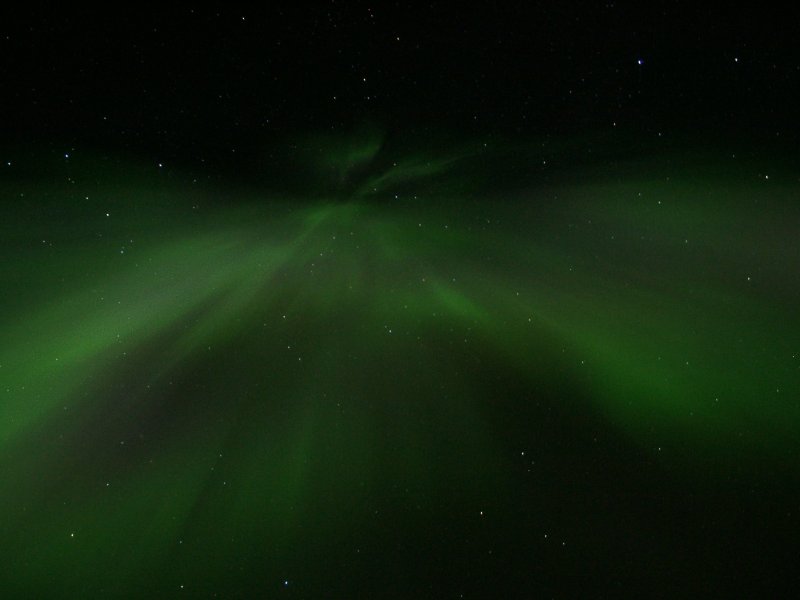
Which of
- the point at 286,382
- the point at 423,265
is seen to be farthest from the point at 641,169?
the point at 286,382

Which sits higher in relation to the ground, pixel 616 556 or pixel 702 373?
pixel 702 373

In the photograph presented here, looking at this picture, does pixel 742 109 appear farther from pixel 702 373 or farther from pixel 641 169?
pixel 702 373

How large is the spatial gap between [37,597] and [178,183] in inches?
18.0

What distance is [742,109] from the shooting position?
597 mm

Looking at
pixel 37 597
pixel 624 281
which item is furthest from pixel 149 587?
pixel 624 281

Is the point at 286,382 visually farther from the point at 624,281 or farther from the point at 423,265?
the point at 624,281

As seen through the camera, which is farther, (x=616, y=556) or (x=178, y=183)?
(x=616, y=556)

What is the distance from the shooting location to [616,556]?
2.37 feet

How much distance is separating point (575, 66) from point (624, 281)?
0.65 ft

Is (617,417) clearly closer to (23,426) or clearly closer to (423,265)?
(423,265)

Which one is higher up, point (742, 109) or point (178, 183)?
point (178, 183)

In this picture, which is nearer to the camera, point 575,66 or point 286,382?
point 575,66

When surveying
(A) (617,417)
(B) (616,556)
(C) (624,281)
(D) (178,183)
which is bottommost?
(B) (616,556)

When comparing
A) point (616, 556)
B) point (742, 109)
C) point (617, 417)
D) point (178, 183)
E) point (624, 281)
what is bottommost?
point (616, 556)
